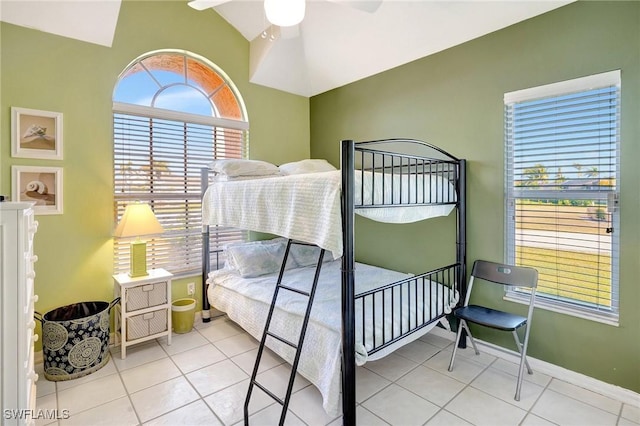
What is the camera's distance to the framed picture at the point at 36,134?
236 centimetres

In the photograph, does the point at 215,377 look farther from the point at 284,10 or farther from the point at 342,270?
the point at 284,10

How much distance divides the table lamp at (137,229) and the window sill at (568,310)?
2987 millimetres

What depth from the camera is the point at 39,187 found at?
2459 mm

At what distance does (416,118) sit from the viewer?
9.99ft

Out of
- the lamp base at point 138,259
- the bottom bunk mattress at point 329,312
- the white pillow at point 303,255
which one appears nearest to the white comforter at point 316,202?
the bottom bunk mattress at point 329,312

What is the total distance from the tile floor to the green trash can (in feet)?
1.19

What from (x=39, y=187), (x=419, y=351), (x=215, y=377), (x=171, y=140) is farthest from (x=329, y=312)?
(x=39, y=187)

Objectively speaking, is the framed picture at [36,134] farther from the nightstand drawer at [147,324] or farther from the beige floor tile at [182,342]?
the beige floor tile at [182,342]

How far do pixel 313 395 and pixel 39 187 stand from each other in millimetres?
2586

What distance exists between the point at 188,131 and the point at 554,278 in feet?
11.4

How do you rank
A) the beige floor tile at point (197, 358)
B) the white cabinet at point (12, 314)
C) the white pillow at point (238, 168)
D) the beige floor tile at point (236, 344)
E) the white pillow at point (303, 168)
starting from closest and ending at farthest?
the white cabinet at point (12, 314) < the beige floor tile at point (197, 358) < the beige floor tile at point (236, 344) < the white pillow at point (238, 168) < the white pillow at point (303, 168)

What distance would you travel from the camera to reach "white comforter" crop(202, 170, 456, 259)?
65.7 inches

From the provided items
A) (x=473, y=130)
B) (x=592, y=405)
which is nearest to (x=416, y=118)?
(x=473, y=130)

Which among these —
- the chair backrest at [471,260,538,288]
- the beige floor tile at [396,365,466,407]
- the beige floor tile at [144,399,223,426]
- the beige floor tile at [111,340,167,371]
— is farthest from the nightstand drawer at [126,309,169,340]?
the chair backrest at [471,260,538,288]
